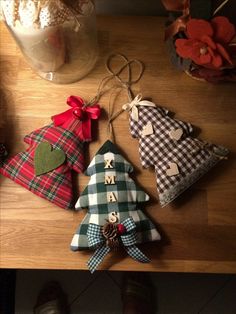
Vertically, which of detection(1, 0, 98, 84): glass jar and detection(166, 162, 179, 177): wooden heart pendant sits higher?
detection(1, 0, 98, 84): glass jar

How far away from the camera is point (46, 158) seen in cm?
66

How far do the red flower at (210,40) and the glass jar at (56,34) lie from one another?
219 mm

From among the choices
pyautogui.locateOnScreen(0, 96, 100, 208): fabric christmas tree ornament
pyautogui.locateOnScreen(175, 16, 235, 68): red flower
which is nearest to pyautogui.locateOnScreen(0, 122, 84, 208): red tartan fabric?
pyautogui.locateOnScreen(0, 96, 100, 208): fabric christmas tree ornament

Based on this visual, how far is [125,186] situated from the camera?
64 cm

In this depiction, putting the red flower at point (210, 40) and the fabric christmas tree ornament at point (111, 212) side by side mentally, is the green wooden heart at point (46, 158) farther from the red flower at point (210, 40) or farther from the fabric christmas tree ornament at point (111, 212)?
the red flower at point (210, 40)

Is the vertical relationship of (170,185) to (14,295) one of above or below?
above

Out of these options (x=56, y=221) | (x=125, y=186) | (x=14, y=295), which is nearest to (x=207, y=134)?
(x=125, y=186)

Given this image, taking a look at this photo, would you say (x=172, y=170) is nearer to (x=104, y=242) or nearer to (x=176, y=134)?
(x=176, y=134)

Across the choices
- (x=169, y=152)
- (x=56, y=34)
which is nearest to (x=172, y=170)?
(x=169, y=152)

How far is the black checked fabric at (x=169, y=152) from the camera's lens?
2.06 ft

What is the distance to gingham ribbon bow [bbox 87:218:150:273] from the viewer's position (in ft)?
1.95

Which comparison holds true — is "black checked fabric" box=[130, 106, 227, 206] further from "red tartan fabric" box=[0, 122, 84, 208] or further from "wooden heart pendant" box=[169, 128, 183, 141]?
"red tartan fabric" box=[0, 122, 84, 208]

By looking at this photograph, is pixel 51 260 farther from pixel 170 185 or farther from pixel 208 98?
pixel 208 98

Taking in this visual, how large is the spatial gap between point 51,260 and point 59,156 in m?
0.20
